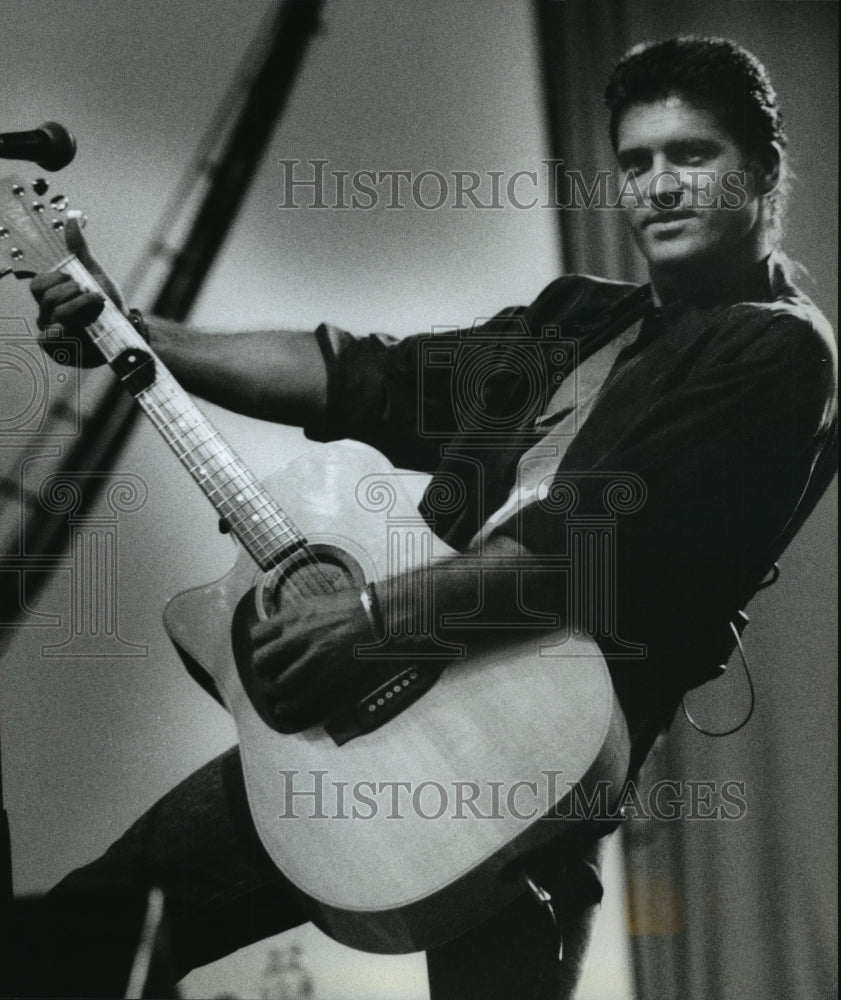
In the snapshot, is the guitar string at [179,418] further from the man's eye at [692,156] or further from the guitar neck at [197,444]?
the man's eye at [692,156]

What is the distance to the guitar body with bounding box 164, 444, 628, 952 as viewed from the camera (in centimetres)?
197

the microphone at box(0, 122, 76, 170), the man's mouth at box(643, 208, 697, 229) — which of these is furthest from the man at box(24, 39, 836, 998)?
the microphone at box(0, 122, 76, 170)

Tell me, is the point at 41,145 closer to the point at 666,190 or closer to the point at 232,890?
the point at 666,190

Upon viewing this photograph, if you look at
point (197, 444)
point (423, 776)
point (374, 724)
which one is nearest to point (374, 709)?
point (374, 724)

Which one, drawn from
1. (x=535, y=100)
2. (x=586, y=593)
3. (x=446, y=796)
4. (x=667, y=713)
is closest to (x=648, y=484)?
(x=586, y=593)

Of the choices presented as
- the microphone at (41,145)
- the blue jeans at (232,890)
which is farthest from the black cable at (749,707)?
the microphone at (41,145)

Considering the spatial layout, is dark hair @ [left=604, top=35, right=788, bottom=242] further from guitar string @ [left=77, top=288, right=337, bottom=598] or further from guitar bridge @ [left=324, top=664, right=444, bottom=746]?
guitar bridge @ [left=324, top=664, right=444, bottom=746]

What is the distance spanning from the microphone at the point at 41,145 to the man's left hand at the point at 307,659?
98 centimetres

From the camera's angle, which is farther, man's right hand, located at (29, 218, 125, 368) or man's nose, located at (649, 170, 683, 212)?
man's nose, located at (649, 170, 683, 212)

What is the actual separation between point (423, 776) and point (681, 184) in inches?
49.9

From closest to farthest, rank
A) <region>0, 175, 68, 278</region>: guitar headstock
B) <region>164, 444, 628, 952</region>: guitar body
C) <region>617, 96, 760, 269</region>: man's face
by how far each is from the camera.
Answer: <region>164, 444, 628, 952</region>: guitar body → <region>0, 175, 68, 278</region>: guitar headstock → <region>617, 96, 760, 269</region>: man's face

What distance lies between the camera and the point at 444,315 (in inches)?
87.1

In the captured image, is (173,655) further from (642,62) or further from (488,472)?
(642,62)

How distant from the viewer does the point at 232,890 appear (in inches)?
80.8
